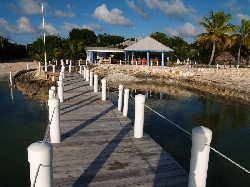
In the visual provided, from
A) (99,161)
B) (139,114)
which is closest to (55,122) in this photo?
(99,161)

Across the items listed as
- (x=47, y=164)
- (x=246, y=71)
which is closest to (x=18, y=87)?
(x=47, y=164)

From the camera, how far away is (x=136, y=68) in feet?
118

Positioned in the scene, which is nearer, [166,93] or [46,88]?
[46,88]

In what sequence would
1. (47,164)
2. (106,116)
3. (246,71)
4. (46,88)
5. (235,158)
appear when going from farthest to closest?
(246,71) < (46,88) < (235,158) < (106,116) < (47,164)

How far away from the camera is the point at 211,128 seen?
13695mm

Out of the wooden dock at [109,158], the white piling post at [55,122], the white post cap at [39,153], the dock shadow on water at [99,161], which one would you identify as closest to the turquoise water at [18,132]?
the wooden dock at [109,158]

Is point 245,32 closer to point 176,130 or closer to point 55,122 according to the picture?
point 176,130

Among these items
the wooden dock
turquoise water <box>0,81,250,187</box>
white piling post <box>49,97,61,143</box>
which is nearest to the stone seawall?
turquoise water <box>0,81,250,187</box>

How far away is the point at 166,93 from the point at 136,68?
11932mm

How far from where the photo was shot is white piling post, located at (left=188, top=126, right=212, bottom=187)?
3.17 metres

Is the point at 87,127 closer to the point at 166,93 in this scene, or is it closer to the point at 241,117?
the point at 241,117

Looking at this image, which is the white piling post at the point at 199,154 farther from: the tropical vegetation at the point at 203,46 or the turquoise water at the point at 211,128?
the tropical vegetation at the point at 203,46

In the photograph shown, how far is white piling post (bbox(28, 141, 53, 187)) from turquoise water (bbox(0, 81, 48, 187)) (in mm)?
5498

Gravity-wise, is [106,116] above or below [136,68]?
below
